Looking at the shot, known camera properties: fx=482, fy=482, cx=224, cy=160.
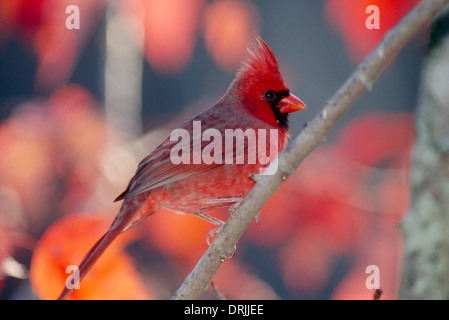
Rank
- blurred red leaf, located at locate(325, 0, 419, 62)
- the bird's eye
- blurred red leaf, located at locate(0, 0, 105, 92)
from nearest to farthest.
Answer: the bird's eye
blurred red leaf, located at locate(325, 0, 419, 62)
blurred red leaf, located at locate(0, 0, 105, 92)

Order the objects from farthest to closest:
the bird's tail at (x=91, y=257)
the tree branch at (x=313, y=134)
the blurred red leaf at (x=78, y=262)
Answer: the blurred red leaf at (x=78, y=262) < the bird's tail at (x=91, y=257) < the tree branch at (x=313, y=134)

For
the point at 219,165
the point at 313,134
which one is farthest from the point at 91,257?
the point at 313,134

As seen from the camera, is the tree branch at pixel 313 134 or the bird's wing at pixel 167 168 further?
the bird's wing at pixel 167 168

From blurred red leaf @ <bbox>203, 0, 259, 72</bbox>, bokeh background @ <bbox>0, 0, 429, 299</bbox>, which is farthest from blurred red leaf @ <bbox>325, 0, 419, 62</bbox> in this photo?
blurred red leaf @ <bbox>203, 0, 259, 72</bbox>

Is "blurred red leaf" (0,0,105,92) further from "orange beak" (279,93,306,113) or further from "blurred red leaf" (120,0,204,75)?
"orange beak" (279,93,306,113)

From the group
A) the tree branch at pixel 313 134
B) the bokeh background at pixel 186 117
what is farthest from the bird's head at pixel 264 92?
the bokeh background at pixel 186 117

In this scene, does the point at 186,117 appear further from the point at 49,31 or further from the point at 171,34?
the point at 49,31

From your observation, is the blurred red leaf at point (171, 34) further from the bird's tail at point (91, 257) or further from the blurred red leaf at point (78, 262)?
the bird's tail at point (91, 257)
